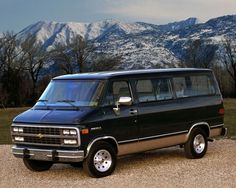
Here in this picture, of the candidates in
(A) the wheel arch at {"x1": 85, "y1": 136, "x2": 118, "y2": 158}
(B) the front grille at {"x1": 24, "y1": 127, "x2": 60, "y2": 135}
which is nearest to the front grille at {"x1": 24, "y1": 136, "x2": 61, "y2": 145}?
(B) the front grille at {"x1": 24, "y1": 127, "x2": 60, "y2": 135}

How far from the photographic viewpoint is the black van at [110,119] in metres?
9.84

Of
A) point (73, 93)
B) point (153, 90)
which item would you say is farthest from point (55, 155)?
point (153, 90)

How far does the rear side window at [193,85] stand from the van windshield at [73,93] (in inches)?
87.2

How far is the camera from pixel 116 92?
10648mm

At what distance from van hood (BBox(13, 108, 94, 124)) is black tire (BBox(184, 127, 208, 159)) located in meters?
3.01

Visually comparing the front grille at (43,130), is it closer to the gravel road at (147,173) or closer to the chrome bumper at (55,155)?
the chrome bumper at (55,155)

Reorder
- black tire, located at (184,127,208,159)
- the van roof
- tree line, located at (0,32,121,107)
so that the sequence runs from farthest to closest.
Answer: tree line, located at (0,32,121,107), black tire, located at (184,127,208,159), the van roof

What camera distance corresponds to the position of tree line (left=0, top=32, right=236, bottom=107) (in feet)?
240

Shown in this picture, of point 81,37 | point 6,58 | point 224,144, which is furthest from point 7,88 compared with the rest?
point 224,144

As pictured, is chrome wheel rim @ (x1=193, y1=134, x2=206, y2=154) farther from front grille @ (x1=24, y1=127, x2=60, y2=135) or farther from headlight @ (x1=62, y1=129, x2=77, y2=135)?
front grille @ (x1=24, y1=127, x2=60, y2=135)

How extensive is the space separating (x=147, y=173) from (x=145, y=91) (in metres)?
1.81

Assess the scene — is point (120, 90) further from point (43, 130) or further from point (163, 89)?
point (43, 130)

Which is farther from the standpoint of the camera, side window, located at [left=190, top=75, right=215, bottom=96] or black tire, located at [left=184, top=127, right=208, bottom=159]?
side window, located at [left=190, top=75, right=215, bottom=96]

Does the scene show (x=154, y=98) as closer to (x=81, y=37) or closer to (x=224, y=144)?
(x=224, y=144)
